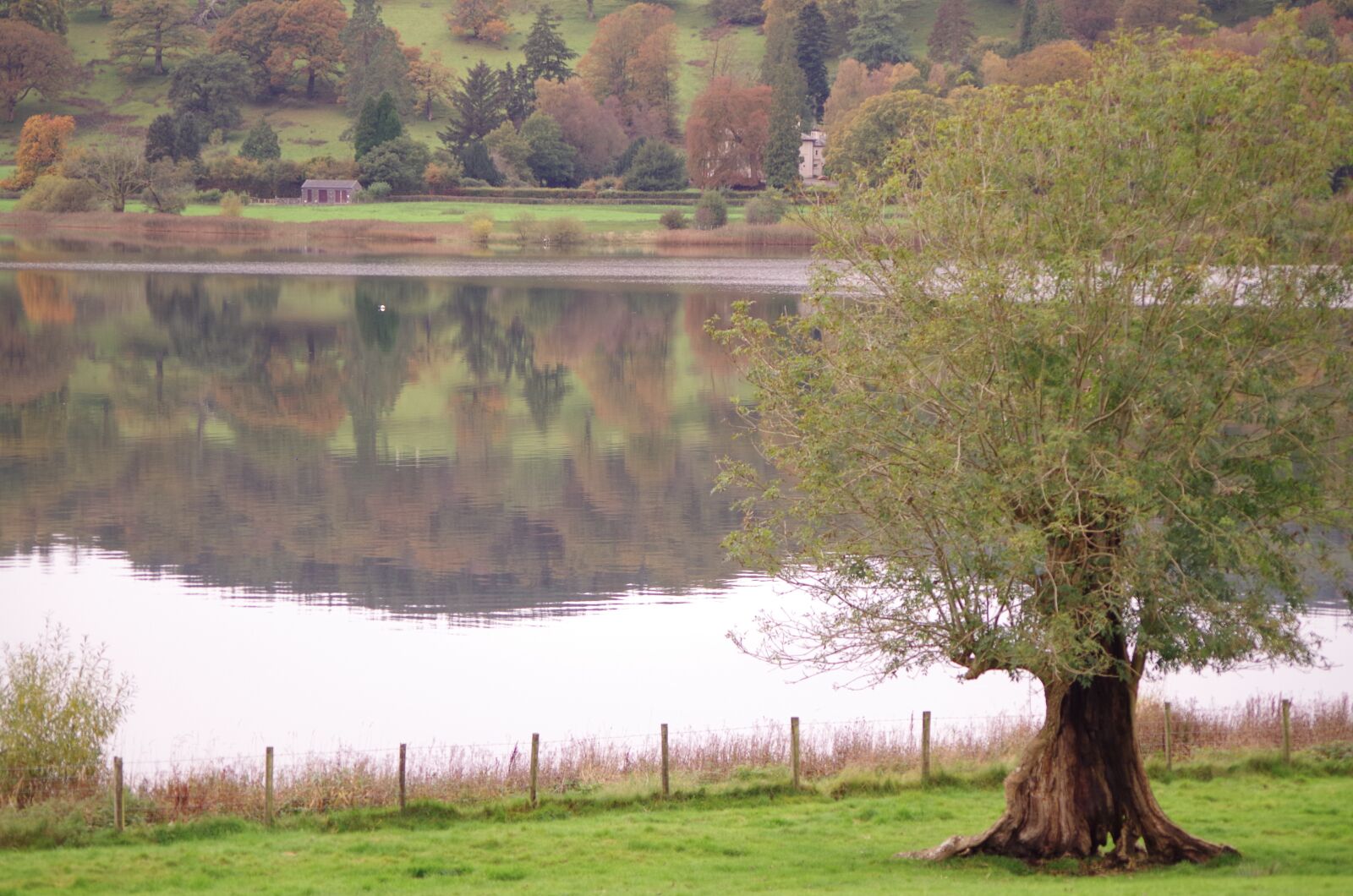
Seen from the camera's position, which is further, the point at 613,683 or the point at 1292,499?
the point at 613,683

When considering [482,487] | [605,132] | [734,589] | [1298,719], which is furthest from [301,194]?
[1298,719]

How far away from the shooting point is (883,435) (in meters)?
18.1

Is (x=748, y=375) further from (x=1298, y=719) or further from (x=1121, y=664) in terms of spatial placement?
(x=1298, y=719)

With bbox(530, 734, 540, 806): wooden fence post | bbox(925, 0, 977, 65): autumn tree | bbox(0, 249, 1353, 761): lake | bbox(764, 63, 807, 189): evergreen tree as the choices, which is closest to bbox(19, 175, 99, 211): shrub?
bbox(764, 63, 807, 189): evergreen tree

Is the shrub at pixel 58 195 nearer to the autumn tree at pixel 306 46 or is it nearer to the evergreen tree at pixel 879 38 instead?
the autumn tree at pixel 306 46

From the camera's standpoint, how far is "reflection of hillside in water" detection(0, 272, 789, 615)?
37.1 metres

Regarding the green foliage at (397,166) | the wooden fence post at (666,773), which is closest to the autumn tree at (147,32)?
the green foliage at (397,166)

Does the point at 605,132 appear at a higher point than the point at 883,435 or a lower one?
higher

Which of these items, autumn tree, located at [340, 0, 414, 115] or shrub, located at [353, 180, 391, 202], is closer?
shrub, located at [353, 180, 391, 202]

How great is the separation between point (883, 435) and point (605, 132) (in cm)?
14933

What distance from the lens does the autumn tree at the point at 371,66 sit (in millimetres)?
169000

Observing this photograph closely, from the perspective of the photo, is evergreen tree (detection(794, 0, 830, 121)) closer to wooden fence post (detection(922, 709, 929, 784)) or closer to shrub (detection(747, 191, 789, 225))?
shrub (detection(747, 191, 789, 225))

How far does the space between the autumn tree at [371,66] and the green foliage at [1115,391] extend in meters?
150

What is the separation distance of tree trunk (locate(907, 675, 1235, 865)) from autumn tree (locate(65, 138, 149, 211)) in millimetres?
131318
